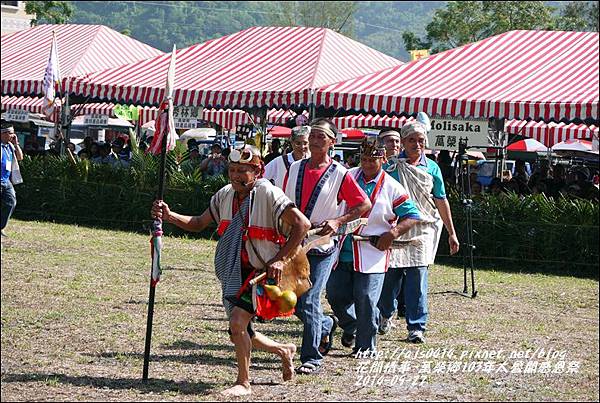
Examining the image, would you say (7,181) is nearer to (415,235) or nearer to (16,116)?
(415,235)

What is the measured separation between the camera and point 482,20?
5175 cm

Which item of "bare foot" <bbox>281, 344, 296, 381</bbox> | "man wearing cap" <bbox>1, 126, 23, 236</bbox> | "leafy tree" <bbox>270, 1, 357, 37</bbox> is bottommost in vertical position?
"bare foot" <bbox>281, 344, 296, 381</bbox>

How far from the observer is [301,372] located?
25.5ft

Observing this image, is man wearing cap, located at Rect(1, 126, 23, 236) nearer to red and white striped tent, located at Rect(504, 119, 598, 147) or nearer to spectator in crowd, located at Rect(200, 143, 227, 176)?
spectator in crowd, located at Rect(200, 143, 227, 176)

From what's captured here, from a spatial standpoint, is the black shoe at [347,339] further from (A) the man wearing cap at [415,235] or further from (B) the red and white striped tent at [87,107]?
(B) the red and white striped tent at [87,107]

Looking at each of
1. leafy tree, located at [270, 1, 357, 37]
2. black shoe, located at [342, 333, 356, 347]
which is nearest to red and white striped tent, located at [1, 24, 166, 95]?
black shoe, located at [342, 333, 356, 347]

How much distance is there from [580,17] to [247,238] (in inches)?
1864

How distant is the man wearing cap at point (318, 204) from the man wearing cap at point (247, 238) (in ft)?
2.56

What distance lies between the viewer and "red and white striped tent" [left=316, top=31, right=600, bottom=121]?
1756cm

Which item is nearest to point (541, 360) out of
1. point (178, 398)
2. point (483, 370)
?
point (483, 370)

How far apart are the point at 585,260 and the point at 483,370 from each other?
27.7 ft

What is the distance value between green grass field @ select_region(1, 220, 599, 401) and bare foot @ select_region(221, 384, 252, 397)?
0.07m

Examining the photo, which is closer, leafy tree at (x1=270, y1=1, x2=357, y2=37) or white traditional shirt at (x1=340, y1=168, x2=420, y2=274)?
white traditional shirt at (x1=340, y1=168, x2=420, y2=274)

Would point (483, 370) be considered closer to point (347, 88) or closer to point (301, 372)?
point (301, 372)
